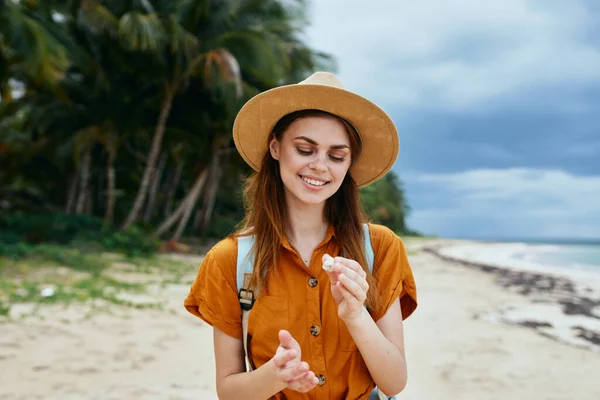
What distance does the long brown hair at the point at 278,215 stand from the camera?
1810mm

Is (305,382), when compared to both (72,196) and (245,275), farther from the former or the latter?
(72,196)

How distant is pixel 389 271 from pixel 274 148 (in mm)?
614

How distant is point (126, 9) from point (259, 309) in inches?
588

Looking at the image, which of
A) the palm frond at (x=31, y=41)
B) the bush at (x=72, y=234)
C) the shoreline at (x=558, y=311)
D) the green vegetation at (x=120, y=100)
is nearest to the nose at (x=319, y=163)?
the shoreline at (x=558, y=311)

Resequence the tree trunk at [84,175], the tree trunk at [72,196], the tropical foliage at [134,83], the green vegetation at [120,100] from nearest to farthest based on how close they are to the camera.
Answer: the green vegetation at [120,100] < the tropical foliage at [134,83] < the tree trunk at [84,175] < the tree trunk at [72,196]

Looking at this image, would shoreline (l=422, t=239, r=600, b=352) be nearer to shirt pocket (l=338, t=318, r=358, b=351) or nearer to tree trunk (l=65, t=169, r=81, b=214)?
shirt pocket (l=338, t=318, r=358, b=351)

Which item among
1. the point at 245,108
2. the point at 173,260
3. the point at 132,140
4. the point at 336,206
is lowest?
the point at 173,260

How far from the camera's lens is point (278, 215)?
1.95 metres

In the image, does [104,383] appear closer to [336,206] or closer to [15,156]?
[336,206]

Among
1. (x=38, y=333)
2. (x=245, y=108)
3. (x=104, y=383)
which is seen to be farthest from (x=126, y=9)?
(x=245, y=108)

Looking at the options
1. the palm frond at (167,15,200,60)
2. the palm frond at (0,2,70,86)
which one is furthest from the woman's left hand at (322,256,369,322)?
the palm frond at (167,15,200,60)

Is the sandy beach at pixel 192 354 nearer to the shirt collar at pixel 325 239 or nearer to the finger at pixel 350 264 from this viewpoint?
the shirt collar at pixel 325 239

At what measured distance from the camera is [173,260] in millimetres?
12633

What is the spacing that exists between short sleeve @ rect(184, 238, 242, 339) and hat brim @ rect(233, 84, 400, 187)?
442 mm
